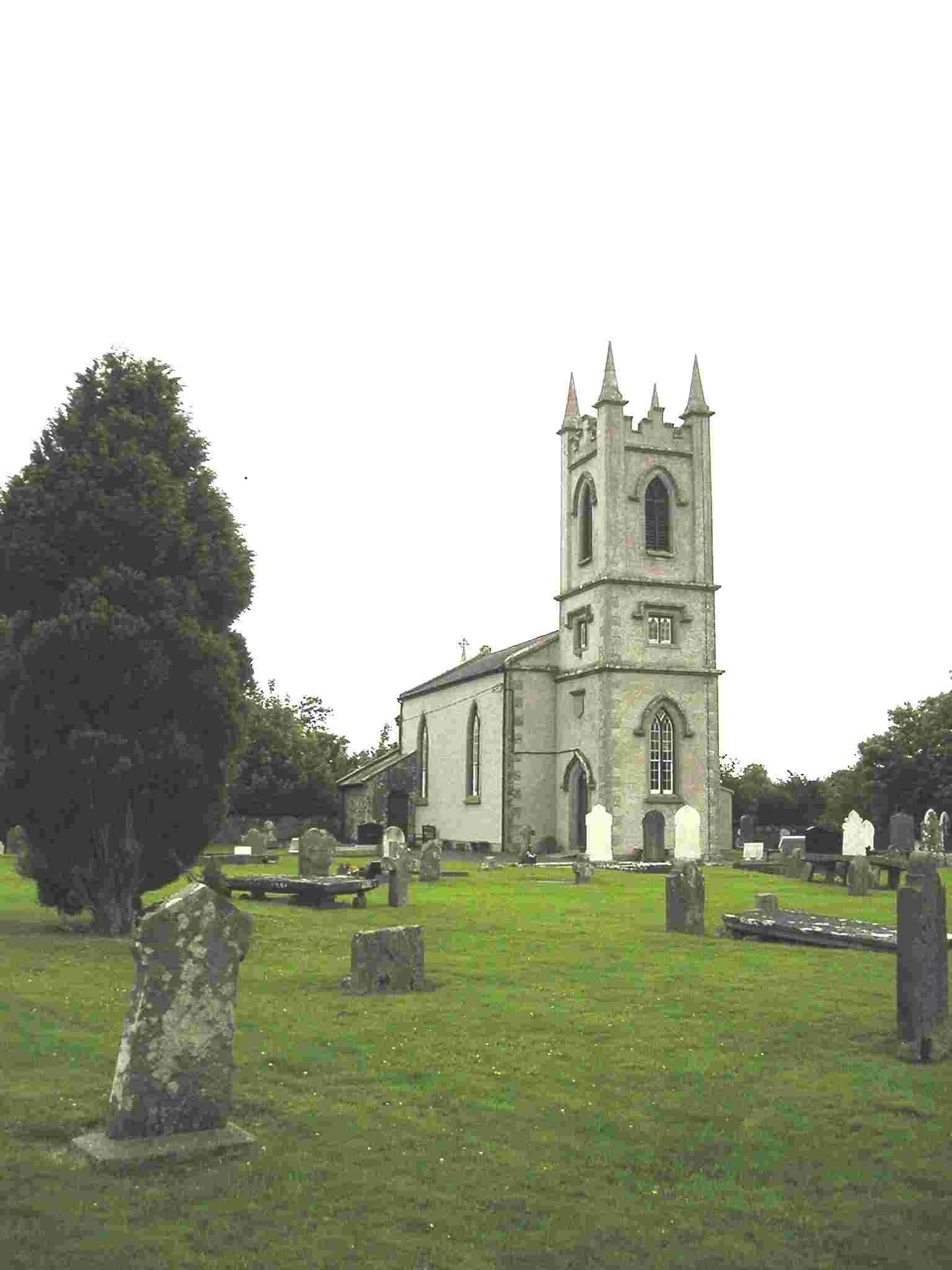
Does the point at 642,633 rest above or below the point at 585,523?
below

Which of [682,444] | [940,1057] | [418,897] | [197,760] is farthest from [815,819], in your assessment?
[940,1057]

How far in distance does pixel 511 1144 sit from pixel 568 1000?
15.3 ft

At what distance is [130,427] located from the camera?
58.9 feet

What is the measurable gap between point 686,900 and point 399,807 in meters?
41.3

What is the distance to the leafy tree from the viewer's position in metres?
16.7

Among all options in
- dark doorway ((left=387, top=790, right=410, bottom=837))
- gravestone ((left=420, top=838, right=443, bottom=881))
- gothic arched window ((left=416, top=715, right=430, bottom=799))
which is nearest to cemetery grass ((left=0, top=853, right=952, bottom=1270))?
gravestone ((left=420, top=838, right=443, bottom=881))

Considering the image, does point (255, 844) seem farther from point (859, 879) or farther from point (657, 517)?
point (859, 879)

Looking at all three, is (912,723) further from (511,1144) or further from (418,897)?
(511,1144)

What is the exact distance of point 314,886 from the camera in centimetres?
2198

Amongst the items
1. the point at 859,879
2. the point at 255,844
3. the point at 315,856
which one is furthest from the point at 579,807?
the point at 315,856

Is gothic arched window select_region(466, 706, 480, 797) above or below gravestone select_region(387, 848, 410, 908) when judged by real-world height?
above

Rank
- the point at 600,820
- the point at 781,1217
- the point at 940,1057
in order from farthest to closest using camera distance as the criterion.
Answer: the point at 600,820
the point at 940,1057
the point at 781,1217

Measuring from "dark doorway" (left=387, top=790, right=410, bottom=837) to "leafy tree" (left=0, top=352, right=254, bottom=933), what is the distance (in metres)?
39.9

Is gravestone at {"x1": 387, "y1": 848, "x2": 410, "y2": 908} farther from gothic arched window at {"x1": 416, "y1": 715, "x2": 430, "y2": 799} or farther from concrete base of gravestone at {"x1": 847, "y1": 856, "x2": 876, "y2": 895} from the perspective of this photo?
gothic arched window at {"x1": 416, "y1": 715, "x2": 430, "y2": 799}
